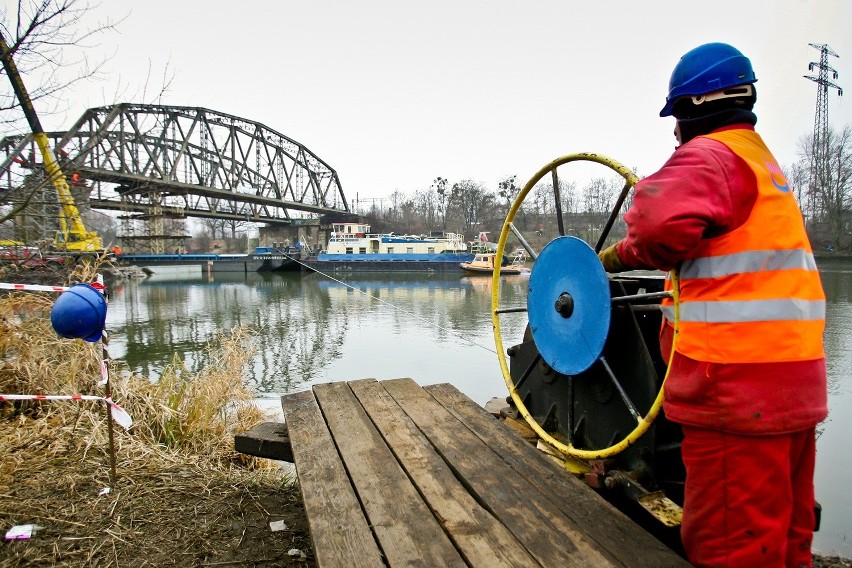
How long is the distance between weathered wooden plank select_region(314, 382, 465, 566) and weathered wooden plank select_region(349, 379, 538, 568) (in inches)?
1.3

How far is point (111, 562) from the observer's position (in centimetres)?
204

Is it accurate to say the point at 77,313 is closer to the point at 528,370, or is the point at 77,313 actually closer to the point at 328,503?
the point at 328,503

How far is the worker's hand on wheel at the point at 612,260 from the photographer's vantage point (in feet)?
6.09

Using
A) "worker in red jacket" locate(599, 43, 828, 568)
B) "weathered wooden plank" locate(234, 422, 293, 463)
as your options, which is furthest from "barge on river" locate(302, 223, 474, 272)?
"worker in red jacket" locate(599, 43, 828, 568)

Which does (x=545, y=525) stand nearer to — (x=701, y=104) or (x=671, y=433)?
(x=671, y=433)

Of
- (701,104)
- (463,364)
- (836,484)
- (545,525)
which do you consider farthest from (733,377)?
(463,364)

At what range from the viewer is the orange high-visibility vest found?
1248 mm

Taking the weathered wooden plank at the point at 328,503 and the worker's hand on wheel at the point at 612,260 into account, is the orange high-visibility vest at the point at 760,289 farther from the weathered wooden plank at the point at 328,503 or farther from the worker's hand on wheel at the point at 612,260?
the weathered wooden plank at the point at 328,503

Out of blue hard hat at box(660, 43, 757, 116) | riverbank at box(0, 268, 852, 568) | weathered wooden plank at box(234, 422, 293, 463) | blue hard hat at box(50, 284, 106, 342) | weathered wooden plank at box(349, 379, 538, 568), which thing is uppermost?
blue hard hat at box(660, 43, 757, 116)

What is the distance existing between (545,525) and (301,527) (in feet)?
4.82

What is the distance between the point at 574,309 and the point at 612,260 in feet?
0.93

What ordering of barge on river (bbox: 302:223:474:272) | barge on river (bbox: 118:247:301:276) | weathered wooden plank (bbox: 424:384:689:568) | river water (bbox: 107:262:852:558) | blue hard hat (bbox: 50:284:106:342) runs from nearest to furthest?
weathered wooden plank (bbox: 424:384:689:568), blue hard hat (bbox: 50:284:106:342), river water (bbox: 107:262:852:558), barge on river (bbox: 302:223:474:272), barge on river (bbox: 118:247:301:276)

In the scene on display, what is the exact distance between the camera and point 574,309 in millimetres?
2074

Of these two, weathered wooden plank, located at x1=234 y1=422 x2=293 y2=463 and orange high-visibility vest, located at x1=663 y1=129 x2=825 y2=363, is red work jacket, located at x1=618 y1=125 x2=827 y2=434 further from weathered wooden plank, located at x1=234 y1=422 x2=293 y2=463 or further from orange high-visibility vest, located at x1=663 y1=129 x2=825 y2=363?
weathered wooden plank, located at x1=234 y1=422 x2=293 y2=463
